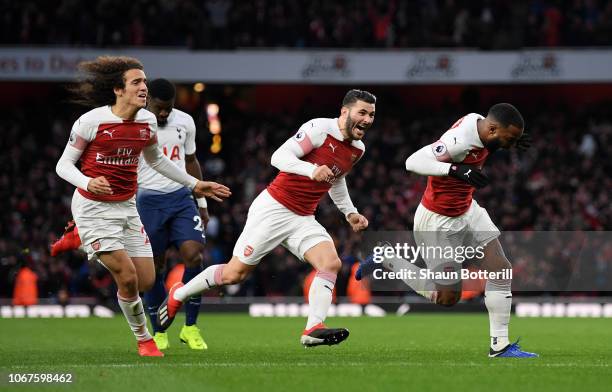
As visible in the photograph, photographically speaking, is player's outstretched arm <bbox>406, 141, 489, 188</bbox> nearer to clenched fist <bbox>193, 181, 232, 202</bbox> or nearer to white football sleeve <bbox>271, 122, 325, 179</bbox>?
white football sleeve <bbox>271, 122, 325, 179</bbox>

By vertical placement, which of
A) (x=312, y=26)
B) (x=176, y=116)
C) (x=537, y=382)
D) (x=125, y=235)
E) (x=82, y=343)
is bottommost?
(x=82, y=343)

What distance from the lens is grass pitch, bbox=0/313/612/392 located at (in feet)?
25.5

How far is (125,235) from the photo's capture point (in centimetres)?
1010

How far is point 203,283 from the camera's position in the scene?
10.5m

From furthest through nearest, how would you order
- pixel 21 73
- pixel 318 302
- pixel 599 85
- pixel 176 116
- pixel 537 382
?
pixel 599 85 < pixel 21 73 < pixel 176 116 < pixel 318 302 < pixel 537 382

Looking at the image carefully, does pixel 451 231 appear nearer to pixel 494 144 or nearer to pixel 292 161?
pixel 494 144

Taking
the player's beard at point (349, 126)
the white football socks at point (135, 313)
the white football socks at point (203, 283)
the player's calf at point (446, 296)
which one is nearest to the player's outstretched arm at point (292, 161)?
the player's beard at point (349, 126)

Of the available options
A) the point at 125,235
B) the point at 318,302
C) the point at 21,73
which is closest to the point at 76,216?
the point at 125,235

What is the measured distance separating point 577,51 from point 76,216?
22.8 m

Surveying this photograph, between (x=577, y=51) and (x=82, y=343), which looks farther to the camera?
(x=577, y=51)

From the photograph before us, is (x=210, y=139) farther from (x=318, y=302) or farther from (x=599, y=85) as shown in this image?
(x=318, y=302)

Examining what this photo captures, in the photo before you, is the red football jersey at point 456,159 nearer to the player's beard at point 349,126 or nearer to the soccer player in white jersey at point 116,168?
the player's beard at point 349,126

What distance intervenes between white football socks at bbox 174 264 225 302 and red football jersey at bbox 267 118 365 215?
872 mm

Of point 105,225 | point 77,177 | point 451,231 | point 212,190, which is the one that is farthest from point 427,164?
point 77,177
